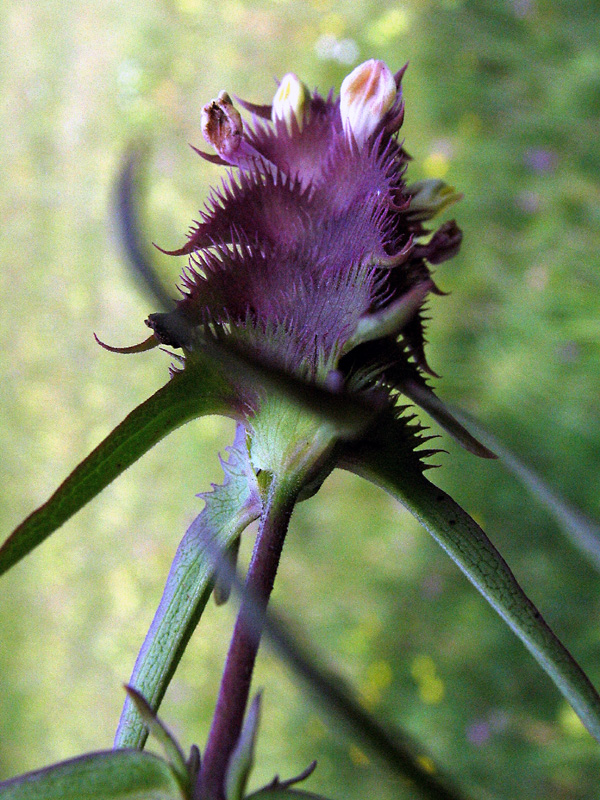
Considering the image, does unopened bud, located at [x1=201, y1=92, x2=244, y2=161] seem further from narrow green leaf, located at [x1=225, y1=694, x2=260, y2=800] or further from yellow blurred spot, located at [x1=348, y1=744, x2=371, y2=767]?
yellow blurred spot, located at [x1=348, y1=744, x2=371, y2=767]

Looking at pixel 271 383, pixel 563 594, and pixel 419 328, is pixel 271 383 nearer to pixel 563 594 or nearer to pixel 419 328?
pixel 419 328

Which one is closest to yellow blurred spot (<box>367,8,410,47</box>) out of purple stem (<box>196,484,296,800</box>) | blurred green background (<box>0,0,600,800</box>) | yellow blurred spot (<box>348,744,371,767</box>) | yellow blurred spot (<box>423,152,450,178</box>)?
blurred green background (<box>0,0,600,800</box>)

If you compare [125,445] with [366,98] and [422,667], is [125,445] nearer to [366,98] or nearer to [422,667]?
[366,98]

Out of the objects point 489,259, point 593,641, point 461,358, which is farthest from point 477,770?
point 489,259

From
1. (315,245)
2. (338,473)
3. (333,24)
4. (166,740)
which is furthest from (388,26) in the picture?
(166,740)

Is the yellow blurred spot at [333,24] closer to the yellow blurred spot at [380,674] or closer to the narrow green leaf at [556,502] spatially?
the yellow blurred spot at [380,674]

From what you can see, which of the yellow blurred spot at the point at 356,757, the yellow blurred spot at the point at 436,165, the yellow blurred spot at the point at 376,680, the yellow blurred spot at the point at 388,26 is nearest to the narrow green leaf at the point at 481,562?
the yellow blurred spot at the point at 356,757
